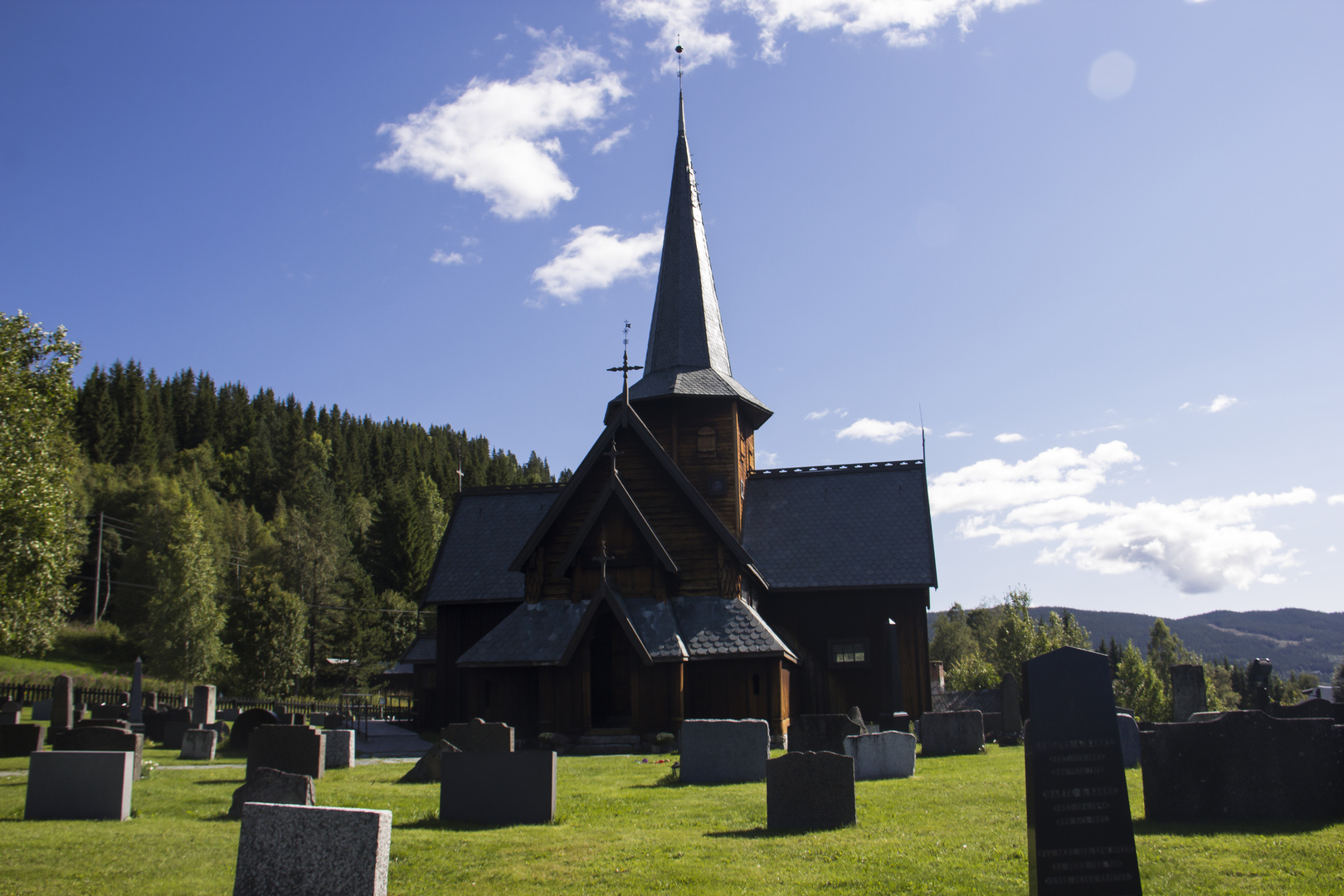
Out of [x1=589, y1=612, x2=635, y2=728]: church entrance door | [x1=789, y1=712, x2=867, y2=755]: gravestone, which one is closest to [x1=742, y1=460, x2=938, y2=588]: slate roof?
[x1=589, y1=612, x2=635, y2=728]: church entrance door

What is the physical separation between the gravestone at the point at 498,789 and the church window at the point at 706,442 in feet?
59.3

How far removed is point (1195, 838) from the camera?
28.2ft

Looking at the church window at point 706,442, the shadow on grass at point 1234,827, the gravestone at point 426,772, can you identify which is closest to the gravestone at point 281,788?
the gravestone at point 426,772

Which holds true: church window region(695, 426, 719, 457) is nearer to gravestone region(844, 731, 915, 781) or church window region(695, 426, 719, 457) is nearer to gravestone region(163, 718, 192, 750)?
gravestone region(844, 731, 915, 781)

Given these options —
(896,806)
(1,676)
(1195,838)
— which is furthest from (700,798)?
(1,676)

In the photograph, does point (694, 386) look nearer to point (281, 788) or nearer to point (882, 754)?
point (882, 754)

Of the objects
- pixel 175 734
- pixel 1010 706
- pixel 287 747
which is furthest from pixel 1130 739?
pixel 175 734

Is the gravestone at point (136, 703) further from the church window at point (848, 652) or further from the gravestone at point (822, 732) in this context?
the gravestone at point (822, 732)

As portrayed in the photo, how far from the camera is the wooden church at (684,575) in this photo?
22.0 metres

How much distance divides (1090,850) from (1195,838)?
3.83 m

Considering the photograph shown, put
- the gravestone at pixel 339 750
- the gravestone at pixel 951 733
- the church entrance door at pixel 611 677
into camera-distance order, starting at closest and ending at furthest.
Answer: the gravestone at pixel 339 750 → the gravestone at pixel 951 733 → the church entrance door at pixel 611 677

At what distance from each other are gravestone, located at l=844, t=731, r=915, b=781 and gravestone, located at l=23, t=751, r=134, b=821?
32.6 feet

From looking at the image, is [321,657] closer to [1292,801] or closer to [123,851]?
[123,851]

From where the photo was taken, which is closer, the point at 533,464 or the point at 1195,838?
the point at 1195,838
